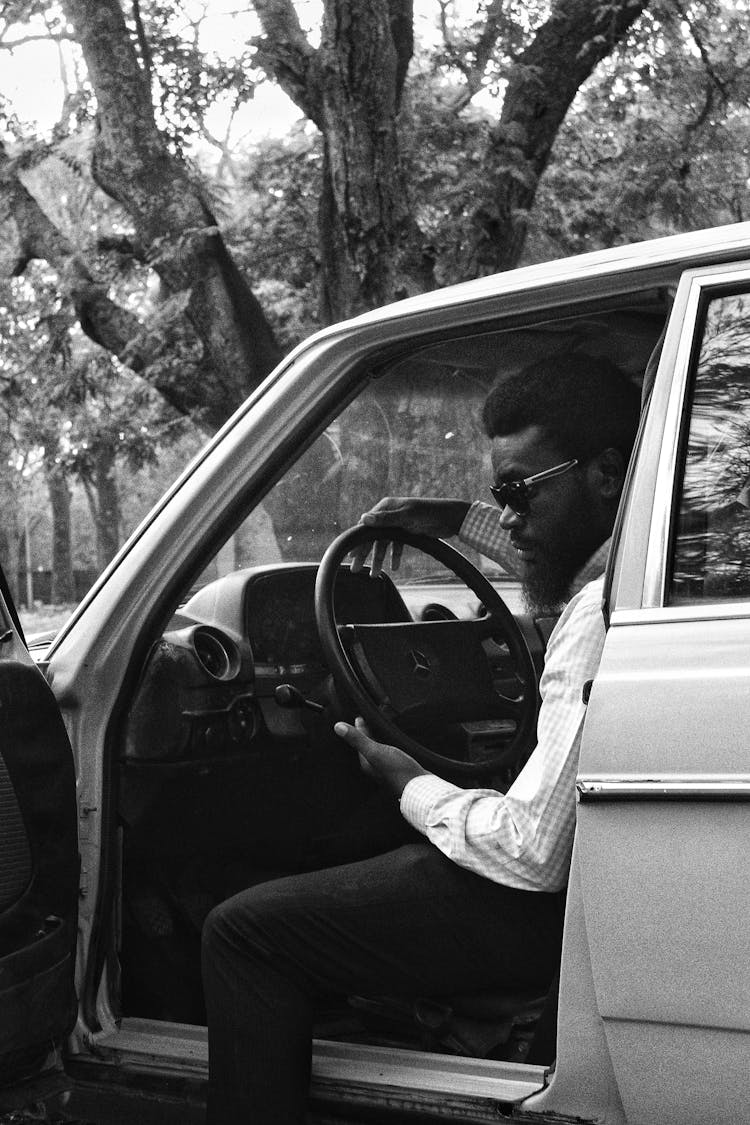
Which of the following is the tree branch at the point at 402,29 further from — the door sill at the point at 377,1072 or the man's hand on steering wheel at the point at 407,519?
the door sill at the point at 377,1072

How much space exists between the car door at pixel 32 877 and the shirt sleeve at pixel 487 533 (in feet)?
3.57

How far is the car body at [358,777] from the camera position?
1746 mm

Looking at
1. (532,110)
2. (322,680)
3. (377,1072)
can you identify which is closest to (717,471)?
(377,1072)

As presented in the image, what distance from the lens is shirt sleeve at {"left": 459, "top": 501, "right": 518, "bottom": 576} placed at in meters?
3.00

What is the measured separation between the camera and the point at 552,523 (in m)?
2.40

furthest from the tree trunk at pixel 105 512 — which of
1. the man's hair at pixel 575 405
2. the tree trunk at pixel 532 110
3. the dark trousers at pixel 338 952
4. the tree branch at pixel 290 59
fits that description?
the dark trousers at pixel 338 952

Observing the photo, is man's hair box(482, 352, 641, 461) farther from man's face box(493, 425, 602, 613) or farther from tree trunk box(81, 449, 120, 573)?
tree trunk box(81, 449, 120, 573)

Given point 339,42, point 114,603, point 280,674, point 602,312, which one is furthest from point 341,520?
point 339,42

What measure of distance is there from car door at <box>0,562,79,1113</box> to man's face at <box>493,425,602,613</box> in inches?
35.5

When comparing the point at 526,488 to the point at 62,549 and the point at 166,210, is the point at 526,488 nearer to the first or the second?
the point at 166,210

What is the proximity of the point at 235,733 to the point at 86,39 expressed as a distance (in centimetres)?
926

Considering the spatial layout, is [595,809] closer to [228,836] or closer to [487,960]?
[487,960]

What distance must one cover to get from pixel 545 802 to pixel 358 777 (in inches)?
44.8

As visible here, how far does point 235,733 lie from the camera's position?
9.44 ft
